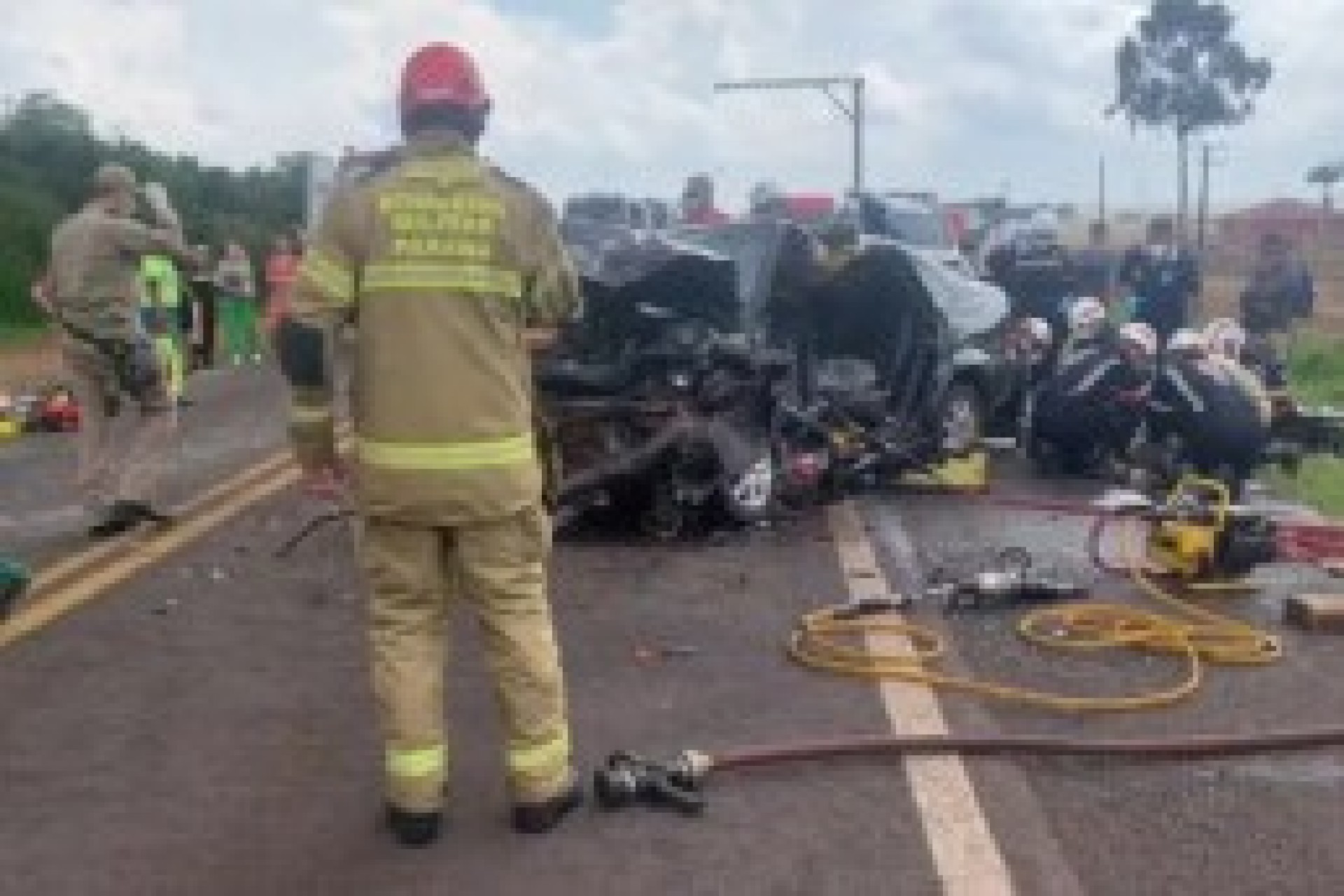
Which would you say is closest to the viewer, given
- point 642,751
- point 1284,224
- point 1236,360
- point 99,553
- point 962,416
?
point 642,751

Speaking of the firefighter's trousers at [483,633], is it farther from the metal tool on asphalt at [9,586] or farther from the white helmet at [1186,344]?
the white helmet at [1186,344]

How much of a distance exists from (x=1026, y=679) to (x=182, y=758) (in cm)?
283

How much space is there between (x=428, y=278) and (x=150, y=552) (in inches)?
194

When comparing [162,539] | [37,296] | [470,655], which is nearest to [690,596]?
[470,655]

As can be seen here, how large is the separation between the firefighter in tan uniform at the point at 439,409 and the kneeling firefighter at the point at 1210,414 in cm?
732

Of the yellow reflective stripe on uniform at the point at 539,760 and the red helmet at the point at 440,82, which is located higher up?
the red helmet at the point at 440,82

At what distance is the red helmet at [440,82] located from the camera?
5.27 meters

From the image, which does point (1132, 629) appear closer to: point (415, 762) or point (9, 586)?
point (415, 762)

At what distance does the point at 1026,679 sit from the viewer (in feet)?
22.8

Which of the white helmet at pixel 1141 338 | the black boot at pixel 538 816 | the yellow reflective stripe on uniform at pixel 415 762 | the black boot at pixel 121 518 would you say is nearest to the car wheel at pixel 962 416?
the white helmet at pixel 1141 338

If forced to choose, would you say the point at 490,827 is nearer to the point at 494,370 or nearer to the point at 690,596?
the point at 494,370

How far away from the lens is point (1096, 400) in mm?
12875

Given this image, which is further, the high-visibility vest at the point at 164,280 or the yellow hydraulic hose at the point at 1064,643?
the high-visibility vest at the point at 164,280

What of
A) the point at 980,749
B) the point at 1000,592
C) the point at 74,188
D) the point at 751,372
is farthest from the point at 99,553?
the point at 74,188
